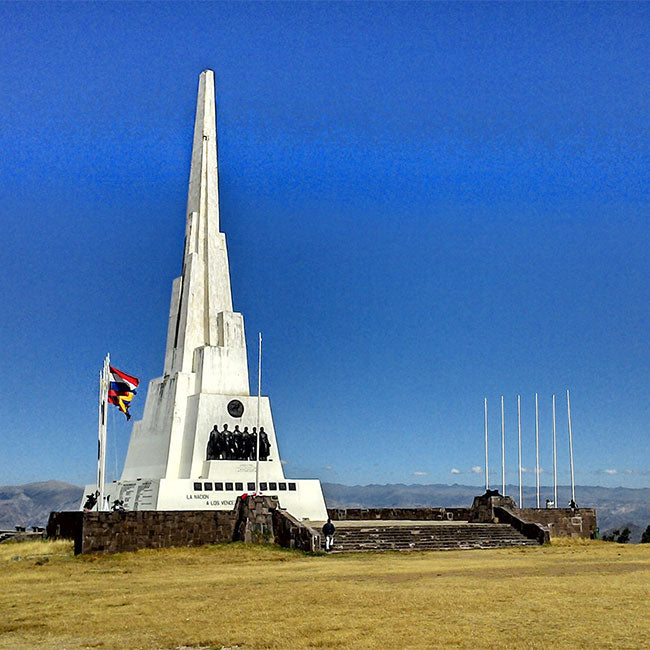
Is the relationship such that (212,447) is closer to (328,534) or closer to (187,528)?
(187,528)

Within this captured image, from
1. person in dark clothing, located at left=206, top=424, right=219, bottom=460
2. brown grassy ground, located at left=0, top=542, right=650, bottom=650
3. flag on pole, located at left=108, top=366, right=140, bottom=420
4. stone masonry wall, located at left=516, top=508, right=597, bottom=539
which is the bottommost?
brown grassy ground, located at left=0, top=542, right=650, bottom=650

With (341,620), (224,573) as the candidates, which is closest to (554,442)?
(224,573)

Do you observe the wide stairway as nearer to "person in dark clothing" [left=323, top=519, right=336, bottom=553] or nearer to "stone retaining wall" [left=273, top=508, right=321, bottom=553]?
"person in dark clothing" [left=323, top=519, right=336, bottom=553]

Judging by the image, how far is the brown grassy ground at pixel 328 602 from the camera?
37.8 ft

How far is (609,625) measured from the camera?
11945 millimetres

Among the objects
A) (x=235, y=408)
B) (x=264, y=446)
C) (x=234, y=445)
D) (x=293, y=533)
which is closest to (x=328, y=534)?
(x=293, y=533)

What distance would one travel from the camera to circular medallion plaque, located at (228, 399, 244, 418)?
115 feet

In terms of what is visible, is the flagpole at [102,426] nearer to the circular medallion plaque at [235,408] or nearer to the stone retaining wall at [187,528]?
the stone retaining wall at [187,528]

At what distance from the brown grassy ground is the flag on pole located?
20.5 ft

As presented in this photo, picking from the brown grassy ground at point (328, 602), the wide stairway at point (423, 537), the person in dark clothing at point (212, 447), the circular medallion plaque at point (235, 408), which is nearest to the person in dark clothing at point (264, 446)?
the circular medallion plaque at point (235, 408)

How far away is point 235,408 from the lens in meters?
35.3

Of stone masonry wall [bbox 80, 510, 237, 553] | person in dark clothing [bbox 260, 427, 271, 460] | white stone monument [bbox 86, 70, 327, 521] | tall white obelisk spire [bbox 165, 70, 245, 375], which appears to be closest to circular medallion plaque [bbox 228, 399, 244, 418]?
white stone monument [bbox 86, 70, 327, 521]

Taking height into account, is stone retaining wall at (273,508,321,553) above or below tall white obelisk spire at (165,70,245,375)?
below

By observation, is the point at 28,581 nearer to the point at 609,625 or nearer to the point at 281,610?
the point at 281,610
